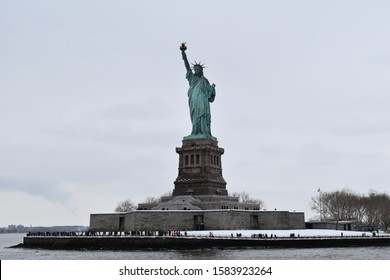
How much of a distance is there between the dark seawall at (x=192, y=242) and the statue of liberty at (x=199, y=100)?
21353 millimetres

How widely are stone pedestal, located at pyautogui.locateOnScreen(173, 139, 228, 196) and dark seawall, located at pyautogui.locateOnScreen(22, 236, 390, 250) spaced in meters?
16.6

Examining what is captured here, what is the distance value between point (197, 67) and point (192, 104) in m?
5.06

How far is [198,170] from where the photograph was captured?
82.3m

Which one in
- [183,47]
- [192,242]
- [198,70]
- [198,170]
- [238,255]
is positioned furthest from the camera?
[198,70]

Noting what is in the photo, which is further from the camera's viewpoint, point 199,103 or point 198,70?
point 198,70

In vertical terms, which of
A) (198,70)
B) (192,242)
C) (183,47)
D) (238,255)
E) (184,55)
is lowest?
(238,255)

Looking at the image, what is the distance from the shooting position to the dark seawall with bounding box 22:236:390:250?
208 ft

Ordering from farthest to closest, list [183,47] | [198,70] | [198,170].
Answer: [198,70] → [183,47] → [198,170]

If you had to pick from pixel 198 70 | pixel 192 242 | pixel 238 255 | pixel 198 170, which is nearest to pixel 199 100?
pixel 198 70

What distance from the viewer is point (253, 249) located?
203ft

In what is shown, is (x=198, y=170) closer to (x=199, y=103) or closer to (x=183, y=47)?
(x=199, y=103)

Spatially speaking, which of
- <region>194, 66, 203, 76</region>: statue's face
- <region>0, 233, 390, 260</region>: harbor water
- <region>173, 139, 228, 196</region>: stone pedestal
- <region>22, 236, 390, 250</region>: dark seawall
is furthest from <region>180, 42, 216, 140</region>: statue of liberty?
<region>0, 233, 390, 260</region>: harbor water

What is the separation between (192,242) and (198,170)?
19.9m
